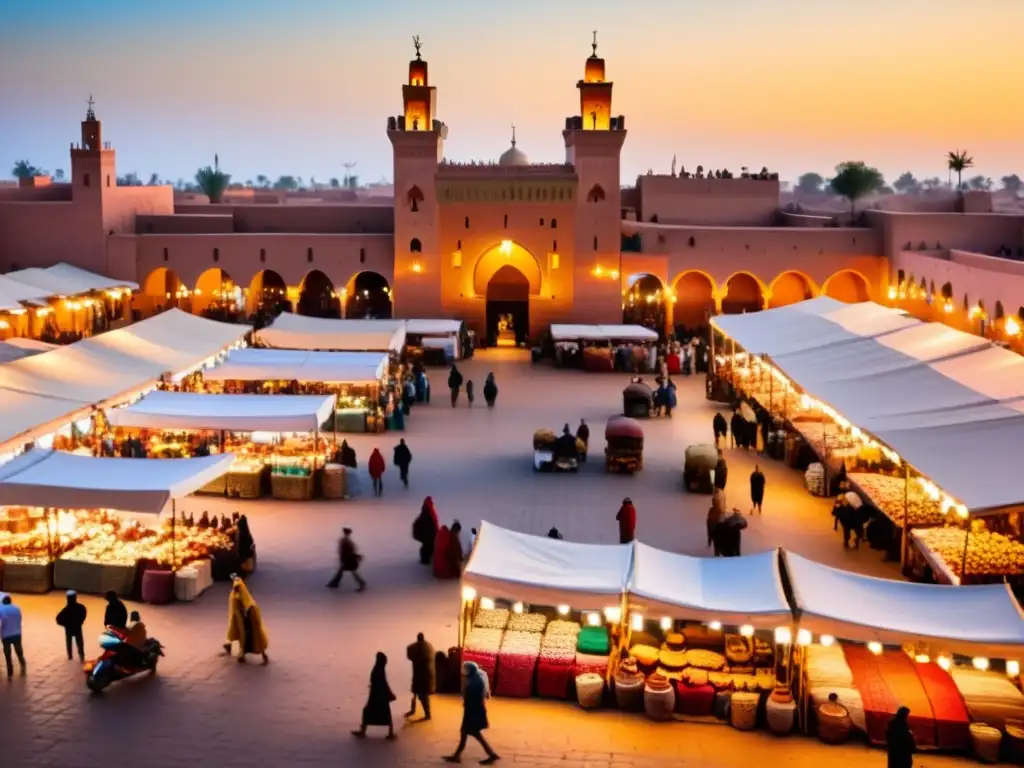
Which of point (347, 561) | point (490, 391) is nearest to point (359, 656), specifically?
point (347, 561)

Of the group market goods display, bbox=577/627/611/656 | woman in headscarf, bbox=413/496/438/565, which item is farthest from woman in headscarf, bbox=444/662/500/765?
woman in headscarf, bbox=413/496/438/565

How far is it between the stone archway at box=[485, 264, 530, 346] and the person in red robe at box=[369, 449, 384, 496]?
58.8 ft

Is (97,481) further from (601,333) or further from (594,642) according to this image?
(601,333)

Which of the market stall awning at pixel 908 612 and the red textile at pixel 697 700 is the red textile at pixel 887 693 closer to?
the market stall awning at pixel 908 612

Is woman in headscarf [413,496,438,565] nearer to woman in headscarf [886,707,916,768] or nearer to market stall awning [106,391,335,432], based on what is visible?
market stall awning [106,391,335,432]

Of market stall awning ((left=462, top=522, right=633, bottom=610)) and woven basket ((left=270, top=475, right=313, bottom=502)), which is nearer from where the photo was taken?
market stall awning ((left=462, top=522, right=633, bottom=610))

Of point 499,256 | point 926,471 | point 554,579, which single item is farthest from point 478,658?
point 499,256

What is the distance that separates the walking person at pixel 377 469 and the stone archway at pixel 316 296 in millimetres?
22160

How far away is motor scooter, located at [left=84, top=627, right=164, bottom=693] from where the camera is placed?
10.5 m

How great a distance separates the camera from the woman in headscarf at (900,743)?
8.58 meters

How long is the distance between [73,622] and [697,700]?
5.46 metres

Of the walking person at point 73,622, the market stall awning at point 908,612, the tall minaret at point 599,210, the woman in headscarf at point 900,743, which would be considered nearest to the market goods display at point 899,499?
the market stall awning at point 908,612

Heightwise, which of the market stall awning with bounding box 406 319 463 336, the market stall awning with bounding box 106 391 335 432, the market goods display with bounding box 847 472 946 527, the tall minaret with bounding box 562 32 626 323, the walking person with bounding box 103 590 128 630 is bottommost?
the walking person with bounding box 103 590 128 630

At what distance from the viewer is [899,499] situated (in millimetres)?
14609
